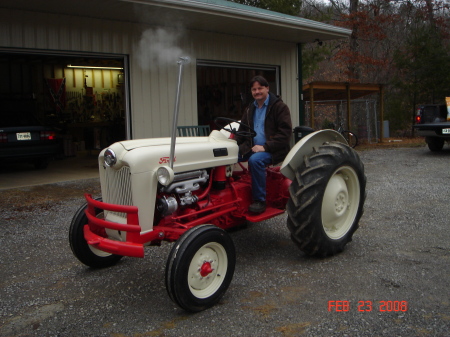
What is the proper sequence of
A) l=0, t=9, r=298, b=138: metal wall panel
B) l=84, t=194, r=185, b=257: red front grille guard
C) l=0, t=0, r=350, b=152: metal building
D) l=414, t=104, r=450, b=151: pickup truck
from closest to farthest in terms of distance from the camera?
1. l=84, t=194, r=185, b=257: red front grille guard
2. l=0, t=9, r=298, b=138: metal wall panel
3. l=0, t=0, r=350, b=152: metal building
4. l=414, t=104, r=450, b=151: pickup truck

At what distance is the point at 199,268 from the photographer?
324cm

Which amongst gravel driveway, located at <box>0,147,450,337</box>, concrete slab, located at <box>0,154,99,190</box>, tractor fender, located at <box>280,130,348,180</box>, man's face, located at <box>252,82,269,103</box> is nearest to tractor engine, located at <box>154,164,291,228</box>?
tractor fender, located at <box>280,130,348,180</box>

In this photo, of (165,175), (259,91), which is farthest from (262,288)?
(259,91)

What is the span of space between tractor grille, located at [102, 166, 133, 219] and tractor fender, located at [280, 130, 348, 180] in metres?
1.36

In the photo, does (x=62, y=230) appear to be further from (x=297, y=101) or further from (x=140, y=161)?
(x=297, y=101)

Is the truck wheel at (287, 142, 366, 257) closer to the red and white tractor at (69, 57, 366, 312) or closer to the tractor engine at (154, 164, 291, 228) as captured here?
A: the red and white tractor at (69, 57, 366, 312)

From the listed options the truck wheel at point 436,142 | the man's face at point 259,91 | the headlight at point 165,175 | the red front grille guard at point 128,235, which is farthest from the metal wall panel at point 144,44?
the headlight at point 165,175

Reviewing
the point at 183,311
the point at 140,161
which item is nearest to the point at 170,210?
the point at 140,161

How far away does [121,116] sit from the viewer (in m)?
14.7

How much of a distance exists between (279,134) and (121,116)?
36.5 feet

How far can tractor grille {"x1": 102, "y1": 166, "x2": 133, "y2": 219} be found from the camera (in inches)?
133

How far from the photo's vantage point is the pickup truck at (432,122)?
11594mm

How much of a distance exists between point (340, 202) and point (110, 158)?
2184mm

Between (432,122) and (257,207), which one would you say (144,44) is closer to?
(257,207)
